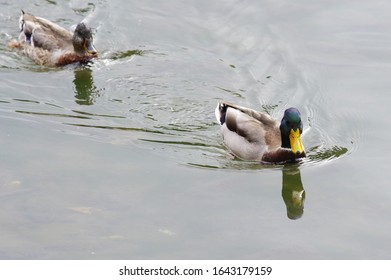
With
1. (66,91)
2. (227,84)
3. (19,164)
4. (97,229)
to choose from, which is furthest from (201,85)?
(97,229)

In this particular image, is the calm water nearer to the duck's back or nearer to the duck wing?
the duck wing

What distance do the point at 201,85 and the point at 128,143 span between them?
234 cm

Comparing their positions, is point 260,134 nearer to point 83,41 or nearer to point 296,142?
point 296,142

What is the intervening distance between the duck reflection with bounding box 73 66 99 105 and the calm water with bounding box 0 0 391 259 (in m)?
0.04

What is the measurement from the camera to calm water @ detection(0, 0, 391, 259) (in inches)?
353

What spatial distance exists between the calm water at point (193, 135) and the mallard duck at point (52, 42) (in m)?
0.22

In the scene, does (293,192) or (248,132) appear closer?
(293,192)

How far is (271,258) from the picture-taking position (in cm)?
861

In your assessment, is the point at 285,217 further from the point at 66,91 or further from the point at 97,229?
the point at 66,91

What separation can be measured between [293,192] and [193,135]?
1.90 meters

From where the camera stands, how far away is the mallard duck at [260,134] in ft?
35.5

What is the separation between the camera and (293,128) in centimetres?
1081

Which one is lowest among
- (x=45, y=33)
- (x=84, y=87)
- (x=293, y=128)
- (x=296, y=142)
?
(x=84, y=87)

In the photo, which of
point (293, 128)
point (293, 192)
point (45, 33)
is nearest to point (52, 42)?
point (45, 33)
